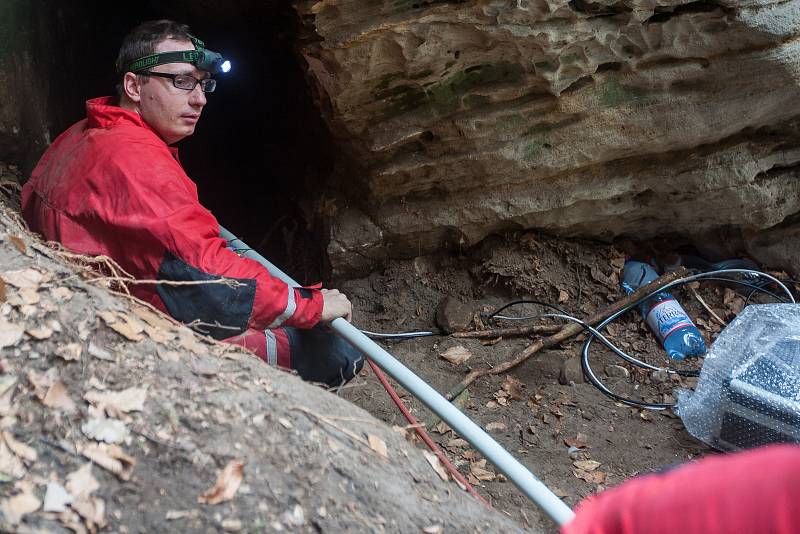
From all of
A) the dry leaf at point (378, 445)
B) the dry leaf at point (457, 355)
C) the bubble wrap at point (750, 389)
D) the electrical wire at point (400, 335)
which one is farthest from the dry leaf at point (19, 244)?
the bubble wrap at point (750, 389)

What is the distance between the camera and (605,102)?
3.99 m

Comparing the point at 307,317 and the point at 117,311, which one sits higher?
the point at 117,311

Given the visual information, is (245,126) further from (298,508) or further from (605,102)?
(298,508)

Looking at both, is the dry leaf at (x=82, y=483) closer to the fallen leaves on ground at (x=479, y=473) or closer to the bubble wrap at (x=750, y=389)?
the fallen leaves on ground at (x=479, y=473)

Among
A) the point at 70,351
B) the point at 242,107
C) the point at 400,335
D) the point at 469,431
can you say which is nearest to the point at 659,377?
the point at 400,335

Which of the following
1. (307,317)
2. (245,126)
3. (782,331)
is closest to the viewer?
(307,317)

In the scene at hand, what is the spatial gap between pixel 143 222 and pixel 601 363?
3.09 m

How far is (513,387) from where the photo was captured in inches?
162

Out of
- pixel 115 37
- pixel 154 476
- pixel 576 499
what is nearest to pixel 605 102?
pixel 576 499

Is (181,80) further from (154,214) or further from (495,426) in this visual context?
(495,426)

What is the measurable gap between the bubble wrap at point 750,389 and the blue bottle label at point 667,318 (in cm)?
47

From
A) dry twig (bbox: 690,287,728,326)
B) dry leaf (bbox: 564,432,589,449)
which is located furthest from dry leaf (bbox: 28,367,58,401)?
dry twig (bbox: 690,287,728,326)

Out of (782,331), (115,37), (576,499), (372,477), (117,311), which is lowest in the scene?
(576,499)

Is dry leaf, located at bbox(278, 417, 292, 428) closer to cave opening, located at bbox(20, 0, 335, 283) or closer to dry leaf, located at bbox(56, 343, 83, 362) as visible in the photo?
dry leaf, located at bbox(56, 343, 83, 362)
